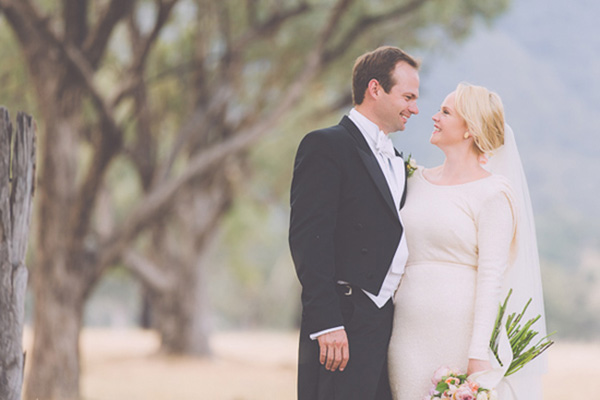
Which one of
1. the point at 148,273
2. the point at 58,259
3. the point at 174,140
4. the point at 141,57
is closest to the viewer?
the point at 58,259

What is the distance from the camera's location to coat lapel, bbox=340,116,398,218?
341 centimetres

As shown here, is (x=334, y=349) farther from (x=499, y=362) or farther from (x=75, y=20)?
(x=75, y=20)

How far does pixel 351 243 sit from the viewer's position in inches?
133

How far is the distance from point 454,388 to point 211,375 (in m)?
11.5

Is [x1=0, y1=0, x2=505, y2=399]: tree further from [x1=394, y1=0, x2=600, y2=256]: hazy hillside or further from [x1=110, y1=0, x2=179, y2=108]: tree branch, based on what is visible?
[x1=394, y1=0, x2=600, y2=256]: hazy hillside

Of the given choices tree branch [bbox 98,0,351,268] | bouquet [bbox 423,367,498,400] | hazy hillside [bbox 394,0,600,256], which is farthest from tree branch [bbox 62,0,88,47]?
hazy hillside [bbox 394,0,600,256]

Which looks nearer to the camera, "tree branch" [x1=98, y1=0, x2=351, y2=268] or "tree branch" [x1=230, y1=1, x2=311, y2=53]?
"tree branch" [x1=98, y1=0, x2=351, y2=268]

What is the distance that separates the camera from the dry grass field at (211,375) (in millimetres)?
12352

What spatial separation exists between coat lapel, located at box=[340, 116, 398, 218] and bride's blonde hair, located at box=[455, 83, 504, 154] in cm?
42

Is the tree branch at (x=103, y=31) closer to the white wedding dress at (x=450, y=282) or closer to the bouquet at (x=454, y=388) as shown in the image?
the white wedding dress at (x=450, y=282)

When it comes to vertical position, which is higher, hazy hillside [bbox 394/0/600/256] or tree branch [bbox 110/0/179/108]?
hazy hillside [bbox 394/0/600/256]

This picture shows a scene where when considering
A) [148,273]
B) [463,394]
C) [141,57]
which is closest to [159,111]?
[148,273]

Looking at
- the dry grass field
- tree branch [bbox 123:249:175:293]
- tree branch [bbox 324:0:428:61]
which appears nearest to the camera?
tree branch [bbox 324:0:428:61]

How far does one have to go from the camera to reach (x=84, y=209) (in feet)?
31.8
